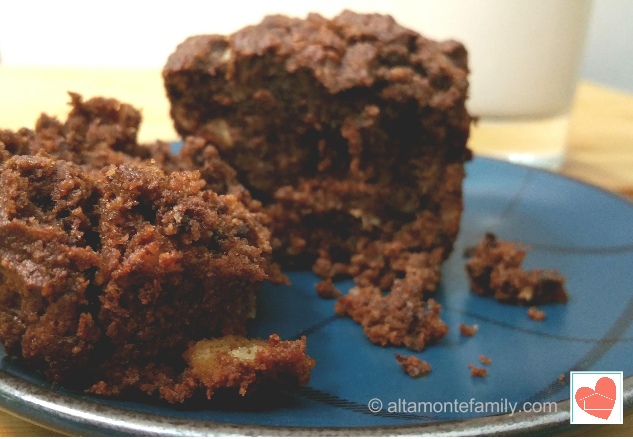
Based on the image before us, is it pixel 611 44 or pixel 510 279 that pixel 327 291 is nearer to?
pixel 510 279

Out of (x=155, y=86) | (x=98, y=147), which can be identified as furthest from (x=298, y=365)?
(x=155, y=86)

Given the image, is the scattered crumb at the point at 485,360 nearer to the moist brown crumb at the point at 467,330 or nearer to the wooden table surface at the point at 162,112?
the moist brown crumb at the point at 467,330

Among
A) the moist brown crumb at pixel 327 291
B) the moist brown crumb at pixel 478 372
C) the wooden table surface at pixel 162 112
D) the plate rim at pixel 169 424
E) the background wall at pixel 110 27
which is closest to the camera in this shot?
the plate rim at pixel 169 424

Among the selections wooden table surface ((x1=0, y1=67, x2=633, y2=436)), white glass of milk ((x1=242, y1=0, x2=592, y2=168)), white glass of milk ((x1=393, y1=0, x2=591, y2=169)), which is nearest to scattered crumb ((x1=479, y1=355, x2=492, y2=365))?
wooden table surface ((x1=0, y1=67, x2=633, y2=436))

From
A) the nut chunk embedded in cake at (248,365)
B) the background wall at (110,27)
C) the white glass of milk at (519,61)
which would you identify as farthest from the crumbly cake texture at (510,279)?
the background wall at (110,27)

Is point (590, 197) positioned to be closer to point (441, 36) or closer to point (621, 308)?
point (621, 308)

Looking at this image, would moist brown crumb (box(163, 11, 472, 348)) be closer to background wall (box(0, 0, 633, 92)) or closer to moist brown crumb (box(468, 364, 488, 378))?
moist brown crumb (box(468, 364, 488, 378))

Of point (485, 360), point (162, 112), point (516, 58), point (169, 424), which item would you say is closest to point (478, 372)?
point (485, 360)
